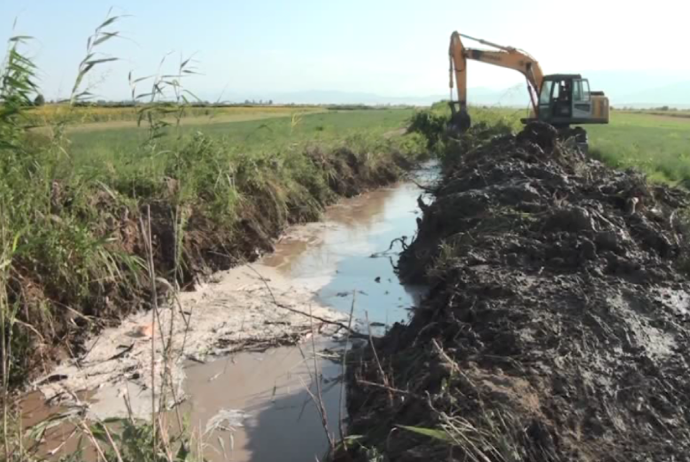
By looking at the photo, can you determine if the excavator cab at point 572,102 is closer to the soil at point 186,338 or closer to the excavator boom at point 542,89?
the excavator boom at point 542,89

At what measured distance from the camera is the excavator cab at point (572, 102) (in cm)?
1836

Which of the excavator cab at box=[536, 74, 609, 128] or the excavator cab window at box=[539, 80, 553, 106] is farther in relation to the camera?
the excavator cab window at box=[539, 80, 553, 106]

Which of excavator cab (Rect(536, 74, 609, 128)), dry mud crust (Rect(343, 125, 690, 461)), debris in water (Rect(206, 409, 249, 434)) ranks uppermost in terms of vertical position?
excavator cab (Rect(536, 74, 609, 128))

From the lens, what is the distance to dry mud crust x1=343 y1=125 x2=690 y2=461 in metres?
3.46

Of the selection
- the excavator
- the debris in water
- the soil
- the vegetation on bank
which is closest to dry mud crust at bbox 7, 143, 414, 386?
the vegetation on bank

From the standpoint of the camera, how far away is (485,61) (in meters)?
20.9

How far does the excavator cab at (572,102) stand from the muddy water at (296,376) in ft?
29.9

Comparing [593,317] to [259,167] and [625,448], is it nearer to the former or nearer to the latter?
[625,448]

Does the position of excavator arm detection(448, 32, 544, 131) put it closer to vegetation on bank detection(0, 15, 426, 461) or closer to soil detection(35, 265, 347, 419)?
vegetation on bank detection(0, 15, 426, 461)

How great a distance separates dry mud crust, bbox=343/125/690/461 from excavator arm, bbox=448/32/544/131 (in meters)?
11.5

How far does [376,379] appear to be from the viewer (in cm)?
488

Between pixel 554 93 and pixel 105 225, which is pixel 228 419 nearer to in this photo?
pixel 105 225

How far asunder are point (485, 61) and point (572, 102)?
362 cm

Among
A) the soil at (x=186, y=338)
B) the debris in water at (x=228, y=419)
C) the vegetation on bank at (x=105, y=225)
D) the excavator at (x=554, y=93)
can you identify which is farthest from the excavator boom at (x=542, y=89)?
the debris in water at (x=228, y=419)
